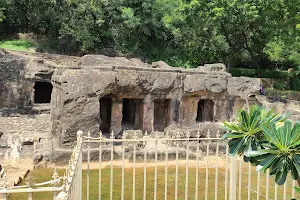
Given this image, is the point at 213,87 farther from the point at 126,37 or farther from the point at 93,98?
→ the point at 126,37

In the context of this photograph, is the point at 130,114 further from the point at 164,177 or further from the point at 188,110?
the point at 164,177

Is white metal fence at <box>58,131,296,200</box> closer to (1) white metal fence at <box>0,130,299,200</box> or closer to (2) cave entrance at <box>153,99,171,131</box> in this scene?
(1) white metal fence at <box>0,130,299,200</box>

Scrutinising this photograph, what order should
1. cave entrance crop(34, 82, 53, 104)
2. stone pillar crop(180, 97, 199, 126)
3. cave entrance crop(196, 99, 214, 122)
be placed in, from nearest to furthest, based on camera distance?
stone pillar crop(180, 97, 199, 126), cave entrance crop(196, 99, 214, 122), cave entrance crop(34, 82, 53, 104)

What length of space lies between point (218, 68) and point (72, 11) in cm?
1576

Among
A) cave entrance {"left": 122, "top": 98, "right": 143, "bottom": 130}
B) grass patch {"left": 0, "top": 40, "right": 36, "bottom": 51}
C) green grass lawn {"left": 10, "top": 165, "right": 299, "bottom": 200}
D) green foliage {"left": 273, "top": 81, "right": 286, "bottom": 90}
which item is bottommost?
green grass lawn {"left": 10, "top": 165, "right": 299, "bottom": 200}

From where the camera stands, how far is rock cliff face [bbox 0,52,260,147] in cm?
1341

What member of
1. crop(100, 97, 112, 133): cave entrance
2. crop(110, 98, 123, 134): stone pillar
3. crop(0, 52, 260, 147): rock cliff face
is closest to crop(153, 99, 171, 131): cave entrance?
crop(0, 52, 260, 147): rock cliff face

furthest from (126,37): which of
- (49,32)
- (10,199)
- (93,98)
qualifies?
(10,199)

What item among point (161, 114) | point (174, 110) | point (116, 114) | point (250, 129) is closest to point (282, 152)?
point (250, 129)

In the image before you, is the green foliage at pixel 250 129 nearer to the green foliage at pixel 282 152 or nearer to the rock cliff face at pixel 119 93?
the green foliage at pixel 282 152

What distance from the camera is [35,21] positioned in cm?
3434

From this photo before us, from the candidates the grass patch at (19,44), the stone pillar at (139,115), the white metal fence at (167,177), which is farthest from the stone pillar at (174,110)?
the grass patch at (19,44)

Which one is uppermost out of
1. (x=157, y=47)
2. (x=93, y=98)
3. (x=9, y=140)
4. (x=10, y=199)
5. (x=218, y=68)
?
(x=157, y=47)

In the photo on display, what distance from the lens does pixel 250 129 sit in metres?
4.74
